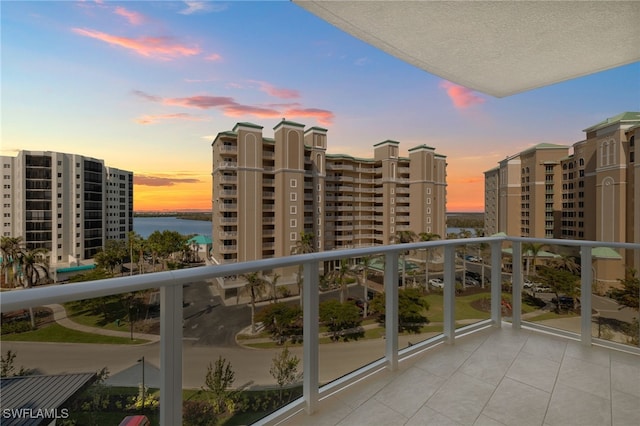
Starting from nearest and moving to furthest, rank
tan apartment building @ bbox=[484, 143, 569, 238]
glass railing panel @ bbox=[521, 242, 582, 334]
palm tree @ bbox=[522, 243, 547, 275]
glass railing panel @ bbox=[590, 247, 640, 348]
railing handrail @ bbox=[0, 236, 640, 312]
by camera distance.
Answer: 1. railing handrail @ bbox=[0, 236, 640, 312]
2. glass railing panel @ bbox=[590, 247, 640, 348]
3. glass railing panel @ bbox=[521, 242, 582, 334]
4. palm tree @ bbox=[522, 243, 547, 275]
5. tan apartment building @ bbox=[484, 143, 569, 238]

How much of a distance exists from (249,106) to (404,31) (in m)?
35.6

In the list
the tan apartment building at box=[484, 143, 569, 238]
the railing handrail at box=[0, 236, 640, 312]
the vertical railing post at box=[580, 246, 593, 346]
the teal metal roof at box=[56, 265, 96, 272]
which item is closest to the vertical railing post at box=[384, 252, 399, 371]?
the railing handrail at box=[0, 236, 640, 312]

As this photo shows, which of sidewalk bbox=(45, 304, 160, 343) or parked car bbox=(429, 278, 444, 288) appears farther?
parked car bbox=(429, 278, 444, 288)

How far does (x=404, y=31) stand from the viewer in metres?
2.05

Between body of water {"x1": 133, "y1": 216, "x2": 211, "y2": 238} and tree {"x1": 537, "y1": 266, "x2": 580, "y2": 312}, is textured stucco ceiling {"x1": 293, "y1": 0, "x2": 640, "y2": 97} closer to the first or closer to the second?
tree {"x1": 537, "y1": 266, "x2": 580, "y2": 312}

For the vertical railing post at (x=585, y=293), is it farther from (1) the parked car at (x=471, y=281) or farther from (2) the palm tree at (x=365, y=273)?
(2) the palm tree at (x=365, y=273)

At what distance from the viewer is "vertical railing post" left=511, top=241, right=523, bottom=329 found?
300 cm

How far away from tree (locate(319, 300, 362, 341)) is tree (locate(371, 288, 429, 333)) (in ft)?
0.66

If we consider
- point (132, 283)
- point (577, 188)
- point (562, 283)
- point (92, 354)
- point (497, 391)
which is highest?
point (577, 188)

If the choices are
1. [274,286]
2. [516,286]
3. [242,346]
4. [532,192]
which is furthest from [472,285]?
[532,192]

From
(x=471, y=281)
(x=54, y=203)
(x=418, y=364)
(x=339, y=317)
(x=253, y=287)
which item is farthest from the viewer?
(x=54, y=203)

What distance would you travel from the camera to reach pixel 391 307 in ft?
7.07

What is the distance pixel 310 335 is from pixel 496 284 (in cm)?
240

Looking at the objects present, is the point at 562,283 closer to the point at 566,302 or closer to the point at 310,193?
the point at 566,302
